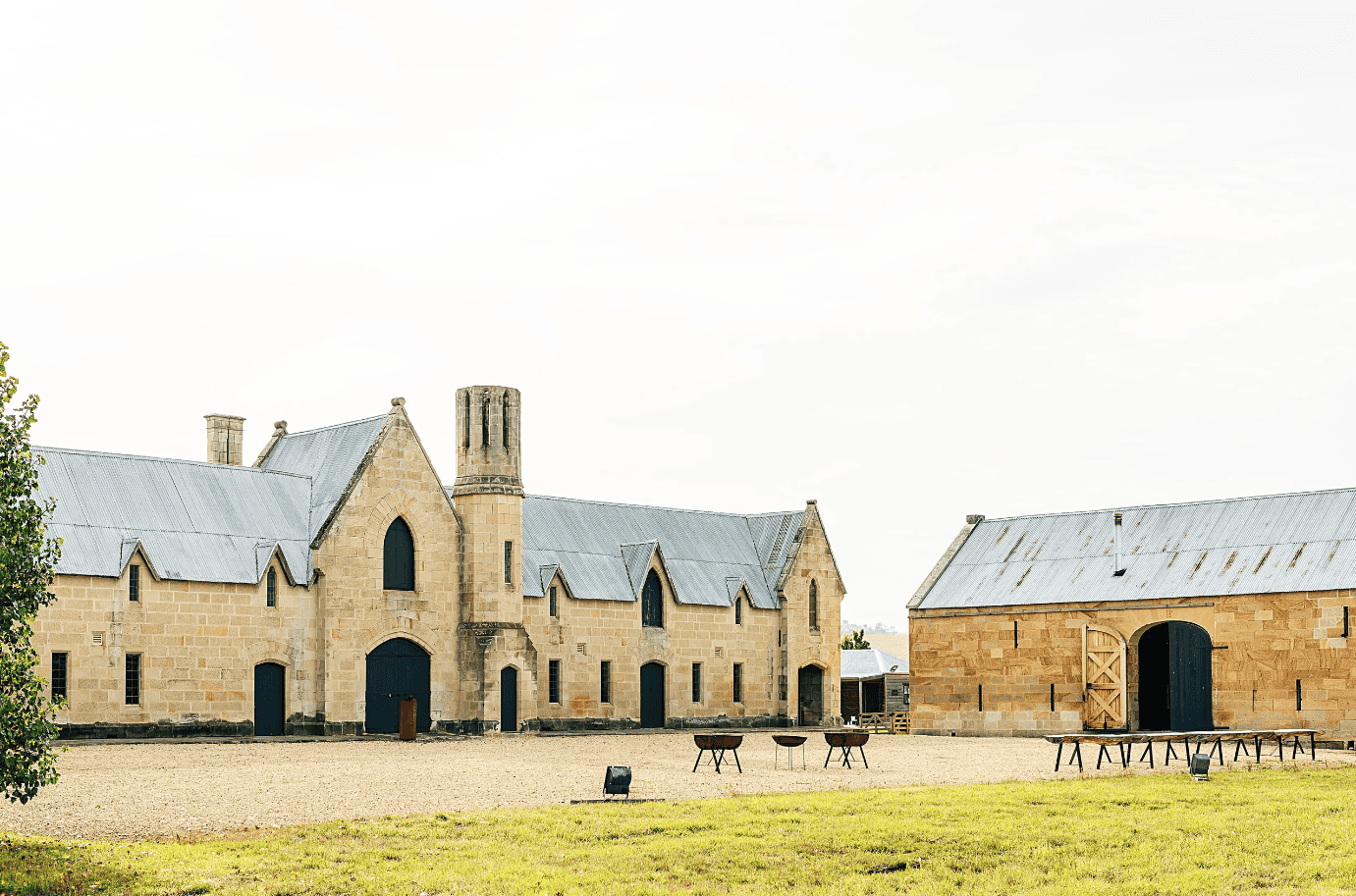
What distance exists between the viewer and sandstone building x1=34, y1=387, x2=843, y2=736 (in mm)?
43938

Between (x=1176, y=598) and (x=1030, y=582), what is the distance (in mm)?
5698

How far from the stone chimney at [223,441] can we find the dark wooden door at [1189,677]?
3215 cm

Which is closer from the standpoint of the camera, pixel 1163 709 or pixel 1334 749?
pixel 1334 749

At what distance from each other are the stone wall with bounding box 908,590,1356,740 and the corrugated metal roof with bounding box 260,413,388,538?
1982 cm

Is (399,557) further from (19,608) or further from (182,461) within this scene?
(19,608)

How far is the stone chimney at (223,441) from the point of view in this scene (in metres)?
53.6

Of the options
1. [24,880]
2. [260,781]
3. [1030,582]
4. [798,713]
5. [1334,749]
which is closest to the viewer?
[24,880]

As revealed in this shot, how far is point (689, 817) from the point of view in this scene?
812 inches

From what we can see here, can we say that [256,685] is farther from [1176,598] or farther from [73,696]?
[1176,598]

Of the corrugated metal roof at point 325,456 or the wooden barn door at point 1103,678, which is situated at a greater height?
the corrugated metal roof at point 325,456

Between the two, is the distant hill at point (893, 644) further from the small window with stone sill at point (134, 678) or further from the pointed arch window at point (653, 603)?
the small window with stone sill at point (134, 678)

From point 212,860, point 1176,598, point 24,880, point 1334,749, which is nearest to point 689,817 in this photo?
point 212,860

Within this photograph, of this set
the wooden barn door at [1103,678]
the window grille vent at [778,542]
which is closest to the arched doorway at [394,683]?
the window grille vent at [778,542]

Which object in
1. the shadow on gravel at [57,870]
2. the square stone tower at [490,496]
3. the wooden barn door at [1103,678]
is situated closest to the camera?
the shadow on gravel at [57,870]
